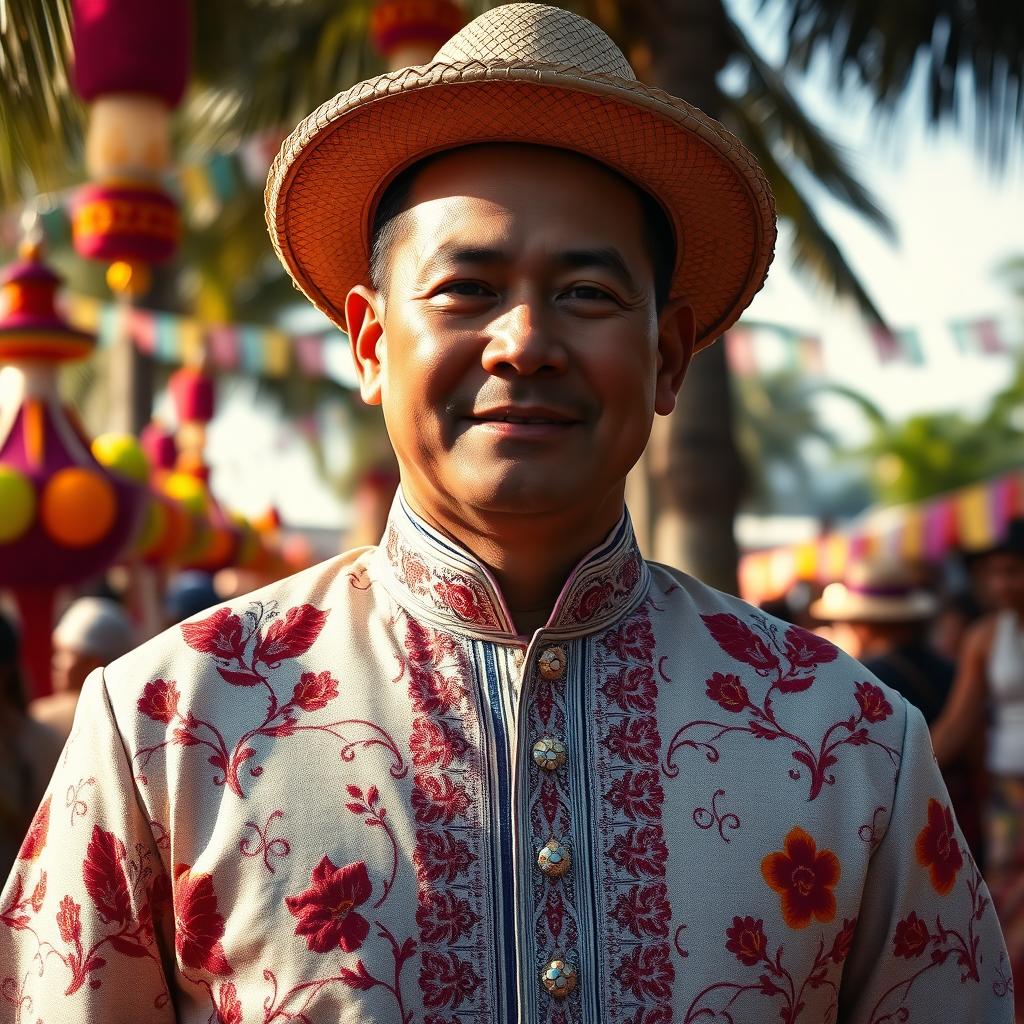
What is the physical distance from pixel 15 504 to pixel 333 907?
420 cm

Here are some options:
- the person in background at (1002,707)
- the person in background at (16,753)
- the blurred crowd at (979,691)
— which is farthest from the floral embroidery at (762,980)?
the person in background at (1002,707)

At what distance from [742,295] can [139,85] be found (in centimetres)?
283

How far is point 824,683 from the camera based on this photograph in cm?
189

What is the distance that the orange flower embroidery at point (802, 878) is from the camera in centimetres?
171

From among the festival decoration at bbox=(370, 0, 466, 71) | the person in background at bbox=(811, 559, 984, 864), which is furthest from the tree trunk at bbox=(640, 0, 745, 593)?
the festival decoration at bbox=(370, 0, 466, 71)

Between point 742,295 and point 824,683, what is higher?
point 742,295

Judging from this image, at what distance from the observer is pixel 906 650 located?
5359mm

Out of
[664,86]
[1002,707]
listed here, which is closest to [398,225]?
[1002,707]

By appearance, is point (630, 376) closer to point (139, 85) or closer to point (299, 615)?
point (299, 615)

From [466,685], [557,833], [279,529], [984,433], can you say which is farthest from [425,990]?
[984,433]

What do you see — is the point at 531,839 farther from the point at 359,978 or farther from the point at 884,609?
the point at 884,609

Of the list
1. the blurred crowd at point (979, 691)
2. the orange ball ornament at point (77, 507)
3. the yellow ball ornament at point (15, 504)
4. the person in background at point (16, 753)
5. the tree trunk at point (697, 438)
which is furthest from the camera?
the tree trunk at point (697, 438)

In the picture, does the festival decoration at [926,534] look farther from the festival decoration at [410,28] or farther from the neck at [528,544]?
the neck at [528,544]

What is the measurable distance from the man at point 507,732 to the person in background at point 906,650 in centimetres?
336
